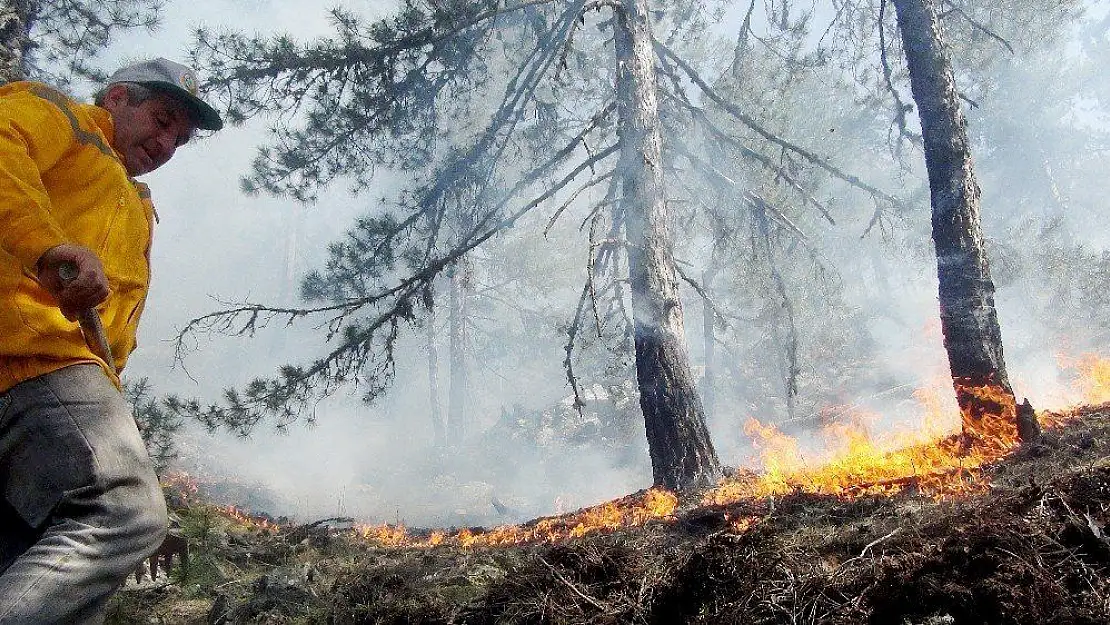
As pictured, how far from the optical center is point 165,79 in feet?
7.75

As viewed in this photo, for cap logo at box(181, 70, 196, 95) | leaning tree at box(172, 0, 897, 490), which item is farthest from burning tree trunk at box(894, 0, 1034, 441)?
cap logo at box(181, 70, 196, 95)

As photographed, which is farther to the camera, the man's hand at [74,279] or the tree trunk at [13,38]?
the tree trunk at [13,38]

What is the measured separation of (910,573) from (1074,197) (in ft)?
170

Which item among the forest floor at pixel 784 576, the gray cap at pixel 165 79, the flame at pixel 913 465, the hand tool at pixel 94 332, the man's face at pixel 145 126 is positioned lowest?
the forest floor at pixel 784 576

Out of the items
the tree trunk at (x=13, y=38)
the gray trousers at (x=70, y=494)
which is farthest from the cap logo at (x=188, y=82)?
the tree trunk at (x=13, y=38)

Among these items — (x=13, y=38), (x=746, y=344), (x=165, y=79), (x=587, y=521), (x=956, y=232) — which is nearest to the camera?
(x=165, y=79)

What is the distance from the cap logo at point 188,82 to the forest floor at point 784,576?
2.39 meters

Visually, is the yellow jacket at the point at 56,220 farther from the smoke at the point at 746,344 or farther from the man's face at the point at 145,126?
the smoke at the point at 746,344

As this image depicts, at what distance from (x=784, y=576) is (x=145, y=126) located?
9.74ft

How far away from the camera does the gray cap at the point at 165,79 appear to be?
7.75 ft

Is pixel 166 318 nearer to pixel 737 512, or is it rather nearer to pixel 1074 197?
pixel 737 512

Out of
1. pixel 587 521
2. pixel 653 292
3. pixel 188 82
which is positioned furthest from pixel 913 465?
pixel 188 82

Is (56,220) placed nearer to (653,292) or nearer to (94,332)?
(94,332)

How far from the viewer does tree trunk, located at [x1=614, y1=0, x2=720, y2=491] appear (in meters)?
7.01
